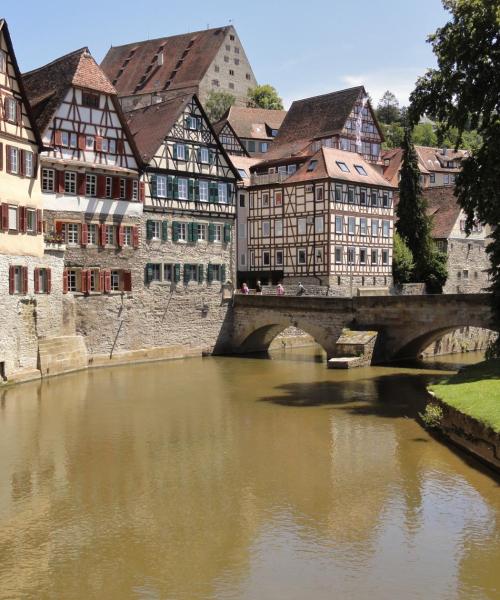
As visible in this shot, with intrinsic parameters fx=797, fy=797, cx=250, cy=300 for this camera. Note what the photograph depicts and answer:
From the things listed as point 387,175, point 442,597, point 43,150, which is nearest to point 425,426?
point 442,597

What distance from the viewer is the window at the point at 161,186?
39.4m

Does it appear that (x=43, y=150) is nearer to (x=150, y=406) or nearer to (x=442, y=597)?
(x=150, y=406)

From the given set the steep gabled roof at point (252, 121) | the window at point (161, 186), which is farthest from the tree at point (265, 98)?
the window at point (161, 186)

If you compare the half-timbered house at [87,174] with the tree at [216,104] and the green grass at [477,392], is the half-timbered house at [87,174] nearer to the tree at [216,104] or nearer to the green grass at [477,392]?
the green grass at [477,392]

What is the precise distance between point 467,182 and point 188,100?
18.5 metres

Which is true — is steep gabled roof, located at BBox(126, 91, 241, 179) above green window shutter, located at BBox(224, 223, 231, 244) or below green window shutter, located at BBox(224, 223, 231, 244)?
above

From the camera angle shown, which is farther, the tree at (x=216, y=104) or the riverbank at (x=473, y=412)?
the tree at (x=216, y=104)

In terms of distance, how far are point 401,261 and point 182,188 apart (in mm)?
17866

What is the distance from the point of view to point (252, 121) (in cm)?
6969

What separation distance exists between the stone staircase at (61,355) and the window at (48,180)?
6413mm

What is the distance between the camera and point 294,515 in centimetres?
1505

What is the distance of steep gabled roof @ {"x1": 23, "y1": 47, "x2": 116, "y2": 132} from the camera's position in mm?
35219

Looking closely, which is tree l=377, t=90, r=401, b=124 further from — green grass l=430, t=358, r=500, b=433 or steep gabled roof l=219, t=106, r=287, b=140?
green grass l=430, t=358, r=500, b=433

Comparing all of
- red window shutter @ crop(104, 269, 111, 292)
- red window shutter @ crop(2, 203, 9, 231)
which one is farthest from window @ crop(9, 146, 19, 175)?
red window shutter @ crop(104, 269, 111, 292)
